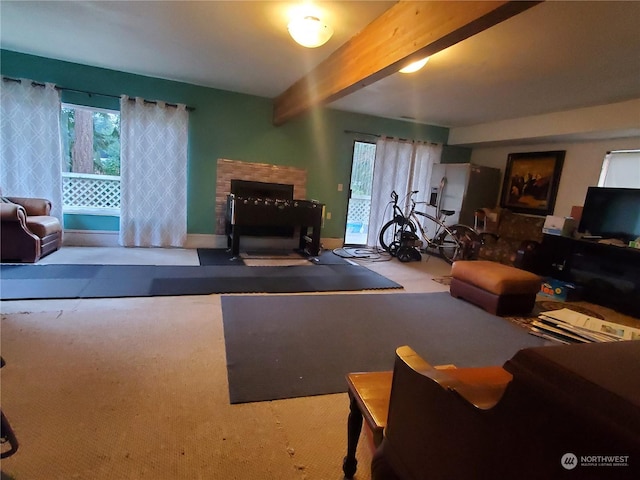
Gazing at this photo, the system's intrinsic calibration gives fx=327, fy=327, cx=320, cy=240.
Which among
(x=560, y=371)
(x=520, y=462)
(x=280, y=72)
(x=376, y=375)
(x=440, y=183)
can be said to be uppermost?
(x=280, y=72)

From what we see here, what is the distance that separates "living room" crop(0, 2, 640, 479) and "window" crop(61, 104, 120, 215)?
12.0 inches

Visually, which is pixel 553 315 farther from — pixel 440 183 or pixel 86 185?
pixel 86 185

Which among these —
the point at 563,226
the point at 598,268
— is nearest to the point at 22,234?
the point at 563,226

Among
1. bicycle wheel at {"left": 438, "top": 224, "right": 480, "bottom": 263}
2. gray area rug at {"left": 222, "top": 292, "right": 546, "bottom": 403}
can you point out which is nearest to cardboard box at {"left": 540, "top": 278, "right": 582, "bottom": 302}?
bicycle wheel at {"left": 438, "top": 224, "right": 480, "bottom": 263}

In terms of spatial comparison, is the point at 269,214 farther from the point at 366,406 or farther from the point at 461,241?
the point at 366,406

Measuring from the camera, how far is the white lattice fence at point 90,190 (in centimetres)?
472

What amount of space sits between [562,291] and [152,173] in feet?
18.3

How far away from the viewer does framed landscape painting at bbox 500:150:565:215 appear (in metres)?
5.18

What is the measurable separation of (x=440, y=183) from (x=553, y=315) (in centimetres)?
508

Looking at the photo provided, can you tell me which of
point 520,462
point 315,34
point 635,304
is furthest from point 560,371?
point 635,304

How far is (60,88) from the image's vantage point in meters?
4.20

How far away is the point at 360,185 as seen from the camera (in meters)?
6.57

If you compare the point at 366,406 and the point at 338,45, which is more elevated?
the point at 338,45

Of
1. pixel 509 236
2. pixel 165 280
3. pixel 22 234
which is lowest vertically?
pixel 165 280
